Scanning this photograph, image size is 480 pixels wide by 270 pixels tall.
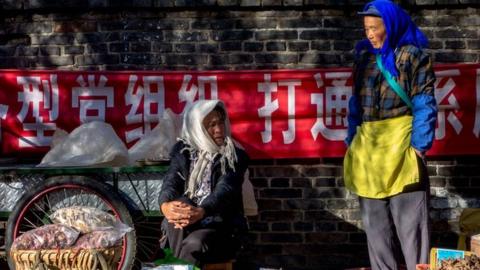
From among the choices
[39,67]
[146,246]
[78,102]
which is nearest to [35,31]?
[39,67]

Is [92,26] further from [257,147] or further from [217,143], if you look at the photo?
[217,143]

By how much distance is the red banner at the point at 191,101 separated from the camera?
6898 millimetres

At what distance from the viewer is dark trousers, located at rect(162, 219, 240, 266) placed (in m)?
5.12

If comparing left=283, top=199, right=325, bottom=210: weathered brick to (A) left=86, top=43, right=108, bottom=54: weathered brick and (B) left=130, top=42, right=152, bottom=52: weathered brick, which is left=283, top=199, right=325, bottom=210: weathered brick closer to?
(B) left=130, top=42, right=152, bottom=52: weathered brick

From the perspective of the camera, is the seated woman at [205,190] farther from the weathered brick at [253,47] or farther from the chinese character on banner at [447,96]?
the chinese character on banner at [447,96]

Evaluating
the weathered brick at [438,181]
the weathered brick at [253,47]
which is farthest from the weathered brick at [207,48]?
the weathered brick at [438,181]

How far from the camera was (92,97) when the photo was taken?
6957mm

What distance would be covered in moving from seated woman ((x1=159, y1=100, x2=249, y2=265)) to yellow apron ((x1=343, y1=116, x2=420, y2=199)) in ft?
2.43

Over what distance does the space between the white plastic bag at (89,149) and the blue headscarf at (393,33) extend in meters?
2.08

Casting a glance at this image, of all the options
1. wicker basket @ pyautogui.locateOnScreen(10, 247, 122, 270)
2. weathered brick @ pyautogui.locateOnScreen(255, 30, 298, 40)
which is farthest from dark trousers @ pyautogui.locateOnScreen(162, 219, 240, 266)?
weathered brick @ pyautogui.locateOnScreen(255, 30, 298, 40)

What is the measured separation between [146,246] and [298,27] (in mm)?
2083

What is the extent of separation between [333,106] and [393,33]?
64.4 inches

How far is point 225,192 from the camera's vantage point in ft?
17.5

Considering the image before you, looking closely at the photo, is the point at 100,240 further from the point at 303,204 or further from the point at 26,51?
the point at 26,51
